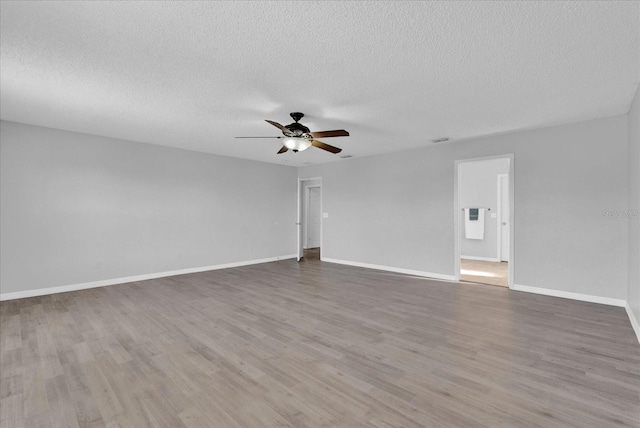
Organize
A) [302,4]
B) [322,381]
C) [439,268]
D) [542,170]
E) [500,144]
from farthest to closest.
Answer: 1. [439,268]
2. [500,144]
3. [542,170]
4. [322,381]
5. [302,4]

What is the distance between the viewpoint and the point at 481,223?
7359 mm

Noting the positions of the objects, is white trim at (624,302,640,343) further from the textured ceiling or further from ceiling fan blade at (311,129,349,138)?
ceiling fan blade at (311,129,349,138)

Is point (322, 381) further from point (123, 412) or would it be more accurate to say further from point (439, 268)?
point (439, 268)

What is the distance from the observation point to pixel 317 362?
7.93ft

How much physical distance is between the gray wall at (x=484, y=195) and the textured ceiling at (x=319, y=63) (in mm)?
3249

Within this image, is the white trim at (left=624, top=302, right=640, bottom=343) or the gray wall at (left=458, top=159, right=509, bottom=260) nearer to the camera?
the white trim at (left=624, top=302, right=640, bottom=343)

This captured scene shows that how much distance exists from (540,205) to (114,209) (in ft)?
23.0

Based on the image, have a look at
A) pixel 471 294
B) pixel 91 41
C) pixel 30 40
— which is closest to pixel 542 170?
pixel 471 294

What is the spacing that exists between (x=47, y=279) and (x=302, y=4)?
5419 mm

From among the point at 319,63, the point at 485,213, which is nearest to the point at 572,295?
the point at 485,213

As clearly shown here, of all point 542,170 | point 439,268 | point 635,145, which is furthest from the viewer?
point 439,268

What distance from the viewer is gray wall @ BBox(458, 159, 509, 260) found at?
23.8ft

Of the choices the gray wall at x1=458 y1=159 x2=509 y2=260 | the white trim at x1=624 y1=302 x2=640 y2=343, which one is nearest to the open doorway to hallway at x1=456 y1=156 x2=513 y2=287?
the gray wall at x1=458 y1=159 x2=509 y2=260

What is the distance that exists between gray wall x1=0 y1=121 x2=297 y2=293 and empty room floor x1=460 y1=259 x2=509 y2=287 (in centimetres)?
470
